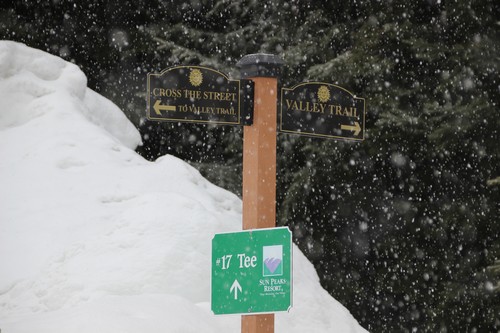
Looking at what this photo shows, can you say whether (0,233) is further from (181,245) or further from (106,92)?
(106,92)

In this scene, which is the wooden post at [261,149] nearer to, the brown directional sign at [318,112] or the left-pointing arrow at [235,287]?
the brown directional sign at [318,112]

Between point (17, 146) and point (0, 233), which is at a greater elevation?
point (17, 146)

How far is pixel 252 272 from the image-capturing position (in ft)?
17.6

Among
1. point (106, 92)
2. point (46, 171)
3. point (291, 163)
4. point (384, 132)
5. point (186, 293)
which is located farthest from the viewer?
point (106, 92)

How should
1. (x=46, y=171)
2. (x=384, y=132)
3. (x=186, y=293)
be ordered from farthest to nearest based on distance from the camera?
(x=384, y=132)
(x=46, y=171)
(x=186, y=293)

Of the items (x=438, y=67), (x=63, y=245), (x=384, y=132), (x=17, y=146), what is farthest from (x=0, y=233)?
(x=438, y=67)

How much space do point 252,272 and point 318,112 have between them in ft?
4.82

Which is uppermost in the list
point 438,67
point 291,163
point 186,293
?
point 438,67

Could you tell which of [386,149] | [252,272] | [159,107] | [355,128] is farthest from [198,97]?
[386,149]

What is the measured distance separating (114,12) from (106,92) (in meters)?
1.60

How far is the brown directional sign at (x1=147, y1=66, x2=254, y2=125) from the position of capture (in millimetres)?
5988

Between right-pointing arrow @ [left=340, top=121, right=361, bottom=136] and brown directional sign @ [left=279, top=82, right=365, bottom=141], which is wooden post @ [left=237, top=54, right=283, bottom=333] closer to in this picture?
brown directional sign @ [left=279, top=82, right=365, bottom=141]

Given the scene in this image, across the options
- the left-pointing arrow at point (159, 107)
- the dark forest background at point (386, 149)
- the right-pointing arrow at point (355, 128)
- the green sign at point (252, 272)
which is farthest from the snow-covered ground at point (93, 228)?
the dark forest background at point (386, 149)

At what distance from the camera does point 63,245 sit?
8.38 meters
